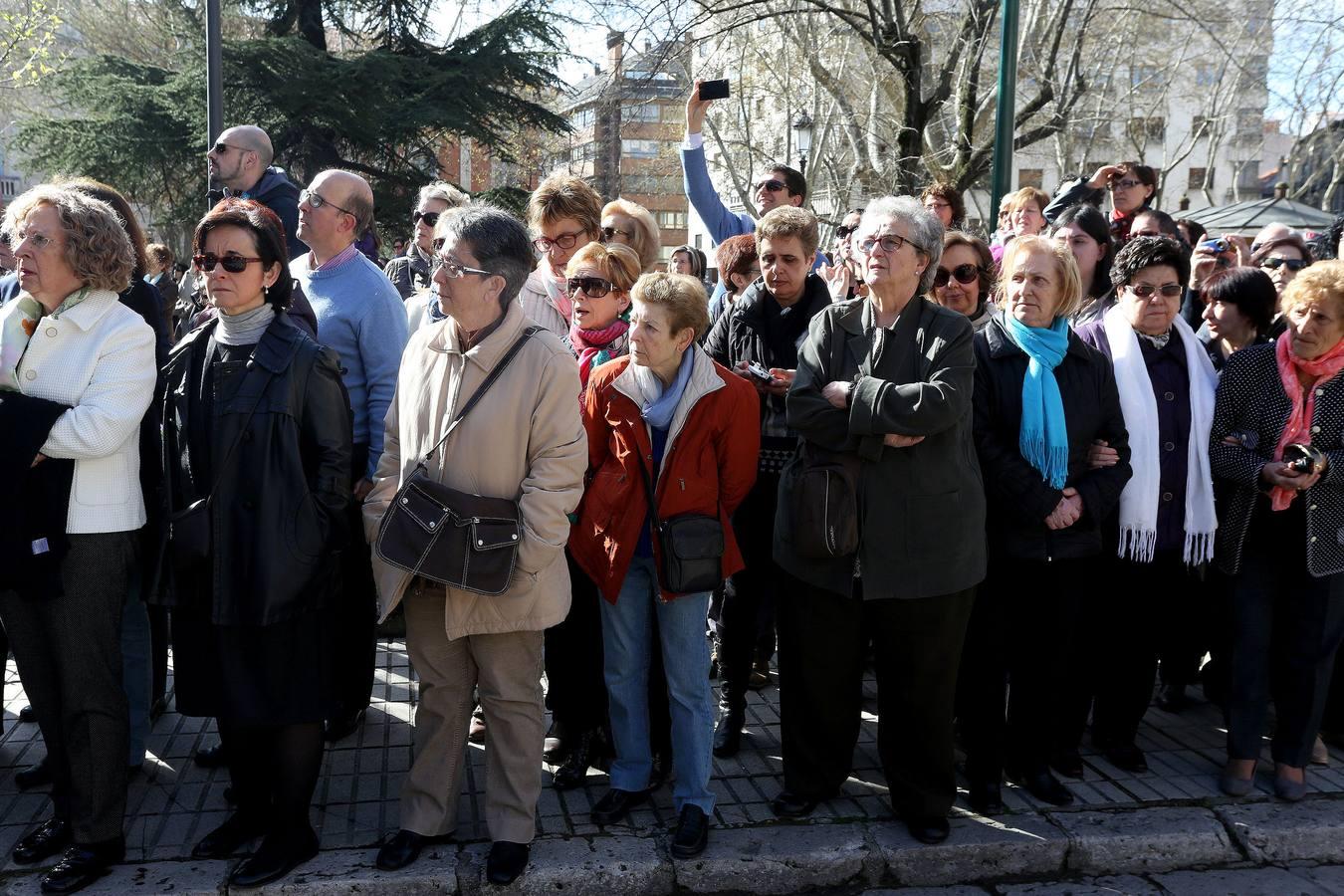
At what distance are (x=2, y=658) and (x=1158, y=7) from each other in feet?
79.9

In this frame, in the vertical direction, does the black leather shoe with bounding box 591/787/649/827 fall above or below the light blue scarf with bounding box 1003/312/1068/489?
below

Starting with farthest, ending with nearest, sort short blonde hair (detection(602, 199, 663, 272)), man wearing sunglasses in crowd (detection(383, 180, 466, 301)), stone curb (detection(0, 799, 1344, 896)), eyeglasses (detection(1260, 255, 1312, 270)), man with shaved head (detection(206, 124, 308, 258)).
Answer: man wearing sunglasses in crowd (detection(383, 180, 466, 301)) < eyeglasses (detection(1260, 255, 1312, 270)) < man with shaved head (detection(206, 124, 308, 258)) < short blonde hair (detection(602, 199, 663, 272)) < stone curb (detection(0, 799, 1344, 896))

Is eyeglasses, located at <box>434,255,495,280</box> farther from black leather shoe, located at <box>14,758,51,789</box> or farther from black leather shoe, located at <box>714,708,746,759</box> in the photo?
black leather shoe, located at <box>14,758,51,789</box>

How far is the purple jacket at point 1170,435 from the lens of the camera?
14.6 feet

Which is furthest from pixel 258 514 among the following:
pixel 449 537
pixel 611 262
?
pixel 611 262

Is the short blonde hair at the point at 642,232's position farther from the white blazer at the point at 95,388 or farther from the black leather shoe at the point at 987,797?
the black leather shoe at the point at 987,797

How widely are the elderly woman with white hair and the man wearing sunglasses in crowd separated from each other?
12.0 feet

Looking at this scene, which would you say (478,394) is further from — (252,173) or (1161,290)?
(1161,290)

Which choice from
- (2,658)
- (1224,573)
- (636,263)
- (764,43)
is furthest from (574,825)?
(764,43)

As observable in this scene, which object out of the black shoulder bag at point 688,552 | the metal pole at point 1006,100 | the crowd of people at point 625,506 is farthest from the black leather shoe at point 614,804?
the metal pole at point 1006,100

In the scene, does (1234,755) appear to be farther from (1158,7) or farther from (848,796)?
(1158,7)

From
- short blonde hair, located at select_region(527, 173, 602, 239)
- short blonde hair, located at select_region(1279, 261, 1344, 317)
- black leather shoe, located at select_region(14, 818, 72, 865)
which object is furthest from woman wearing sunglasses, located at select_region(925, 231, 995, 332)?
black leather shoe, located at select_region(14, 818, 72, 865)

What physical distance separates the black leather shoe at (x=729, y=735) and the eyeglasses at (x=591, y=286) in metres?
1.83

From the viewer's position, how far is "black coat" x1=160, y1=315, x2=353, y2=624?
333 centimetres
